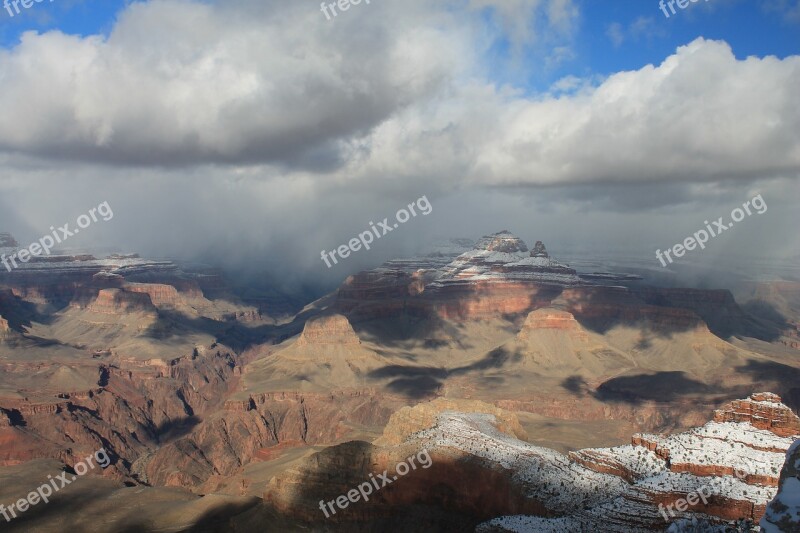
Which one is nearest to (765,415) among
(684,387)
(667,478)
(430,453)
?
(667,478)

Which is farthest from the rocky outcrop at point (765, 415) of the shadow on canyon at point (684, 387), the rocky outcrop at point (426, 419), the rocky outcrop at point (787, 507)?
the shadow on canyon at point (684, 387)

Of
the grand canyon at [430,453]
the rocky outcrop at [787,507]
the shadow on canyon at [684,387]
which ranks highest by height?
the rocky outcrop at [787,507]

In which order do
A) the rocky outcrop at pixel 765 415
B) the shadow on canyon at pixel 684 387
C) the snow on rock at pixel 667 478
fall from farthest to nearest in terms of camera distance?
1. the shadow on canyon at pixel 684 387
2. the rocky outcrop at pixel 765 415
3. the snow on rock at pixel 667 478

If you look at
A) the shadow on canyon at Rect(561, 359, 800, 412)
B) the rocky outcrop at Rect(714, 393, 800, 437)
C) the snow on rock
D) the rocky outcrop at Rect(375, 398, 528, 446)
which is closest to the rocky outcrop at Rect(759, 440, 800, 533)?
the snow on rock

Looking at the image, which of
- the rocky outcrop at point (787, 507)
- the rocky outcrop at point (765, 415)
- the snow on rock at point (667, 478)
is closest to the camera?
the rocky outcrop at point (787, 507)

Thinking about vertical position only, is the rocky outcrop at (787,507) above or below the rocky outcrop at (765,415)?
above

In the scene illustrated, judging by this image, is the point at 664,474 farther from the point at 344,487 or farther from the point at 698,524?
the point at 344,487

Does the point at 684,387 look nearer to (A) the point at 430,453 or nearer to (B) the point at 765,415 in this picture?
(B) the point at 765,415

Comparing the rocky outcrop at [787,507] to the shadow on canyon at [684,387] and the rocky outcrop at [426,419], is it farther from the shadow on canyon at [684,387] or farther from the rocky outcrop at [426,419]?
the shadow on canyon at [684,387]

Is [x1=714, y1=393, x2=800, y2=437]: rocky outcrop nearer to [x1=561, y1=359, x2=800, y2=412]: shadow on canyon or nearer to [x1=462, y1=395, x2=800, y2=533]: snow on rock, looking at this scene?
[x1=462, y1=395, x2=800, y2=533]: snow on rock
